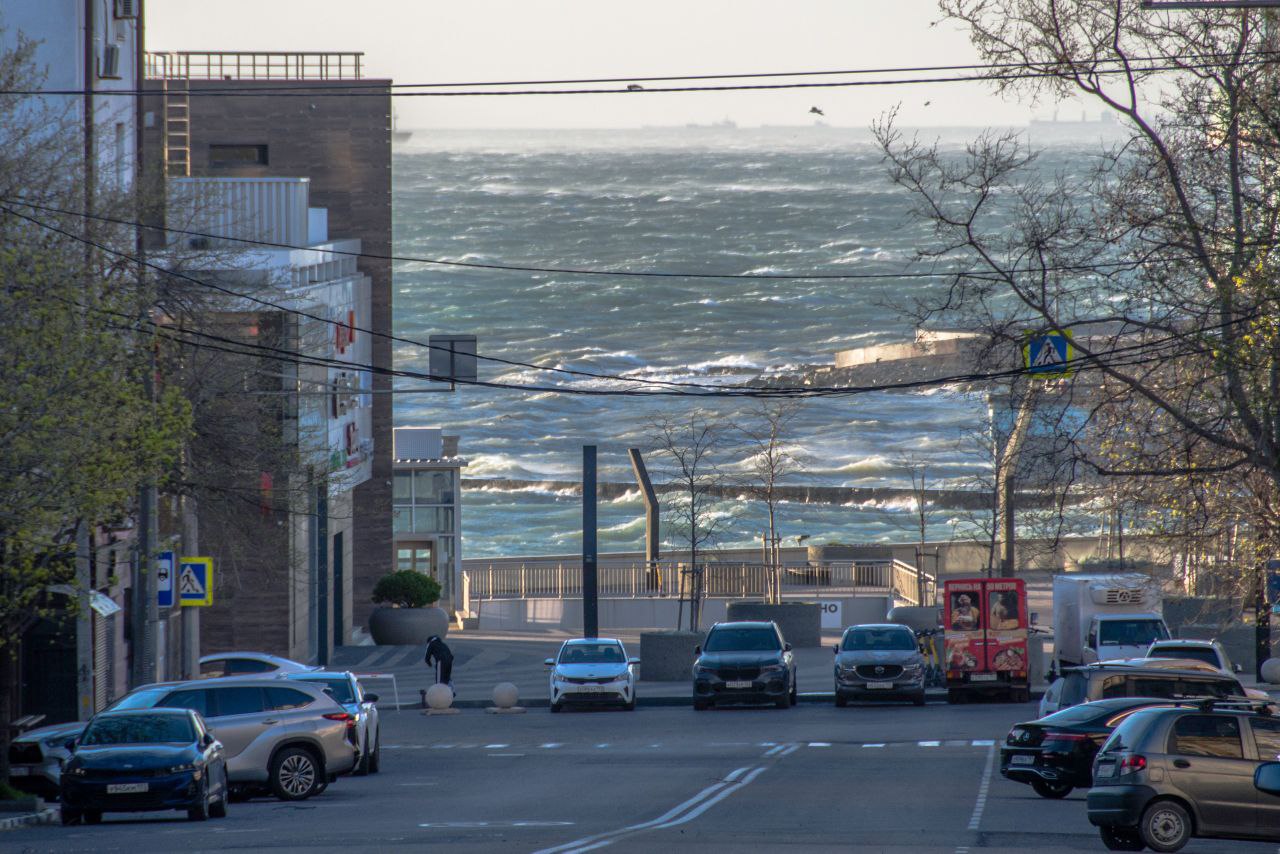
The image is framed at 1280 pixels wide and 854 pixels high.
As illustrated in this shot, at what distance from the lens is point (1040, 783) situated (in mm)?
19484

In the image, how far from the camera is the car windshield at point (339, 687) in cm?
2214

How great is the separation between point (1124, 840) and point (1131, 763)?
70 cm

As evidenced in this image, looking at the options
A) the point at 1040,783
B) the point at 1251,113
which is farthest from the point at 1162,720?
the point at 1251,113

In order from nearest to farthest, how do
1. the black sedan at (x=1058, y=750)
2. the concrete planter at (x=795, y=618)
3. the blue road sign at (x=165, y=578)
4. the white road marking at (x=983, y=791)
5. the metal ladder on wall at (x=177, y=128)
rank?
the white road marking at (x=983, y=791) → the black sedan at (x=1058, y=750) → the blue road sign at (x=165, y=578) → the concrete planter at (x=795, y=618) → the metal ladder on wall at (x=177, y=128)

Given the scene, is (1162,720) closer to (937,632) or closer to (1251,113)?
(1251,113)

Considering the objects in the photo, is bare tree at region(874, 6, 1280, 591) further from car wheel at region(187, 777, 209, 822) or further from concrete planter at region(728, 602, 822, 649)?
concrete planter at region(728, 602, 822, 649)

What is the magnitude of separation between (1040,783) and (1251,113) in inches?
328

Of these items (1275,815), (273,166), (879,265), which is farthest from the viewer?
(879,265)

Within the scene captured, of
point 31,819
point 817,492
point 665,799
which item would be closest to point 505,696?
point 665,799

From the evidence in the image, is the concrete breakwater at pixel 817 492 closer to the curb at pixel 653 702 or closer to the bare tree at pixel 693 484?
the bare tree at pixel 693 484

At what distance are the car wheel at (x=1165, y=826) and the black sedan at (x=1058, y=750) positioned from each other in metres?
3.75

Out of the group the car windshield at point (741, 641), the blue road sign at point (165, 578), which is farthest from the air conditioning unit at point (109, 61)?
the car windshield at point (741, 641)

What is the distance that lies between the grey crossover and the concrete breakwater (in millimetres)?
50956

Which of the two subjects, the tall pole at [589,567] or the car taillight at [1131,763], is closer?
the car taillight at [1131,763]
